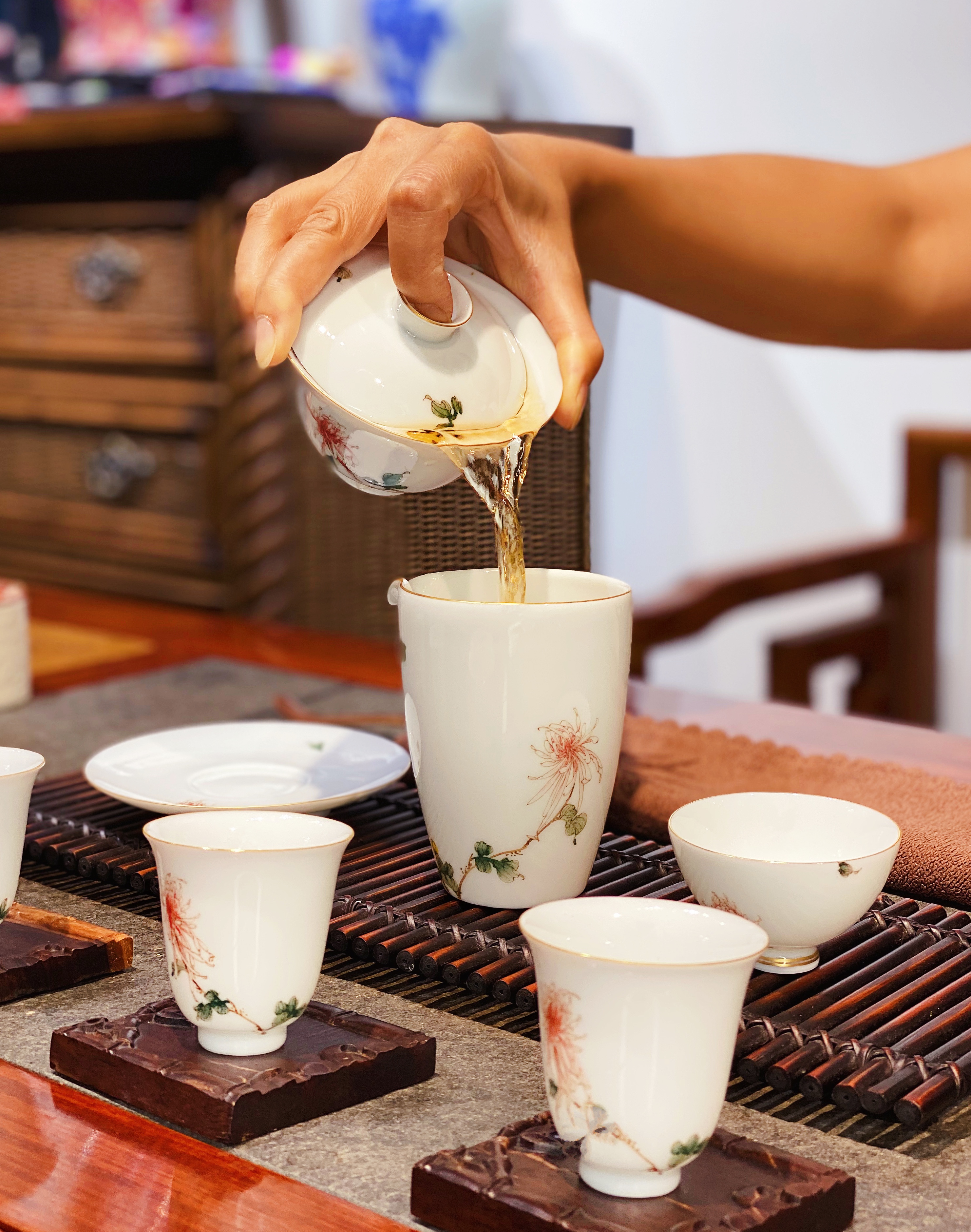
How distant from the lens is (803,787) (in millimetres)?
940

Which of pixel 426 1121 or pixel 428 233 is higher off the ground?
pixel 428 233

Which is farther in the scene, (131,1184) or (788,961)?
(788,961)

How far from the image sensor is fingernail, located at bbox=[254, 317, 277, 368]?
0.76m

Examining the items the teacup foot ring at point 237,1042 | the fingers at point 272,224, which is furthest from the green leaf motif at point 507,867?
the fingers at point 272,224

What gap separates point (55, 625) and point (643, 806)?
987 millimetres

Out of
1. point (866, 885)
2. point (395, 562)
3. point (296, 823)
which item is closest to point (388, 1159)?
point (296, 823)

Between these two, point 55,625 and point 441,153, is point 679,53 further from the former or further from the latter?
point 441,153

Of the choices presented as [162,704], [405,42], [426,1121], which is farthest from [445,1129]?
[405,42]

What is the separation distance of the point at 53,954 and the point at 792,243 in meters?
0.89

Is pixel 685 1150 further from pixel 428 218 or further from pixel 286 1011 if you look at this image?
pixel 428 218

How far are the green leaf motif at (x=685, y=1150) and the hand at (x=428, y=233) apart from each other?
43cm

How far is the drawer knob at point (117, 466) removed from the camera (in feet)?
8.35

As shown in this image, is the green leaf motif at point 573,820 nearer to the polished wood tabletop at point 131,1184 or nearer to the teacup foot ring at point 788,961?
the teacup foot ring at point 788,961

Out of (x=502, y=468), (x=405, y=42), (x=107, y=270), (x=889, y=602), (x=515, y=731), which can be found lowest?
(x=889, y=602)
